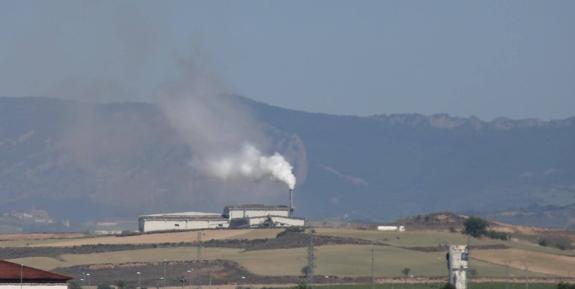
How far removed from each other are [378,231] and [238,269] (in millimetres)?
39032

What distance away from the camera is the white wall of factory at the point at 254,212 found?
18038cm

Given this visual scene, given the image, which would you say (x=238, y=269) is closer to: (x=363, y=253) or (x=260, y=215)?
(x=363, y=253)

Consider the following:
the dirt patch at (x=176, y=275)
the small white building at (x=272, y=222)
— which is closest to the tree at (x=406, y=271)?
the dirt patch at (x=176, y=275)

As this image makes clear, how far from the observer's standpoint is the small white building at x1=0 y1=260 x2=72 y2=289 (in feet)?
252

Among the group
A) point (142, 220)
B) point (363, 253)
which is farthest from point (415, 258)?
point (142, 220)

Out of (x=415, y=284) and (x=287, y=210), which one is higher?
(x=287, y=210)

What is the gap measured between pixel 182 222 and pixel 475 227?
31121mm

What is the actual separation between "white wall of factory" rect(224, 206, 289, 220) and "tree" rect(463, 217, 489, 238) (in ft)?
64.7

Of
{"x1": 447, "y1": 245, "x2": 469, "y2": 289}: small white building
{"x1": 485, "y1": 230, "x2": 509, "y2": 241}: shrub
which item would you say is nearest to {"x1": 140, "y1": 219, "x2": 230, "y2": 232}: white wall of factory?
{"x1": 485, "y1": 230, "x2": 509, "y2": 241}: shrub

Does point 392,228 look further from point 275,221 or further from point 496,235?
point 496,235

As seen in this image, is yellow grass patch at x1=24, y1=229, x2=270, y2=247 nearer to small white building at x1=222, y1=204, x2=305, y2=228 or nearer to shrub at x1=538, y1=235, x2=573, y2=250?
small white building at x1=222, y1=204, x2=305, y2=228

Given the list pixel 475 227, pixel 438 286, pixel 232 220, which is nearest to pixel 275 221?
pixel 232 220

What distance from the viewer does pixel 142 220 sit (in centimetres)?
18888

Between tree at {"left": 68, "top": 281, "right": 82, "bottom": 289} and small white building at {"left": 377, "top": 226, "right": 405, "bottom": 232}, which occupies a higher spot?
small white building at {"left": 377, "top": 226, "right": 405, "bottom": 232}
